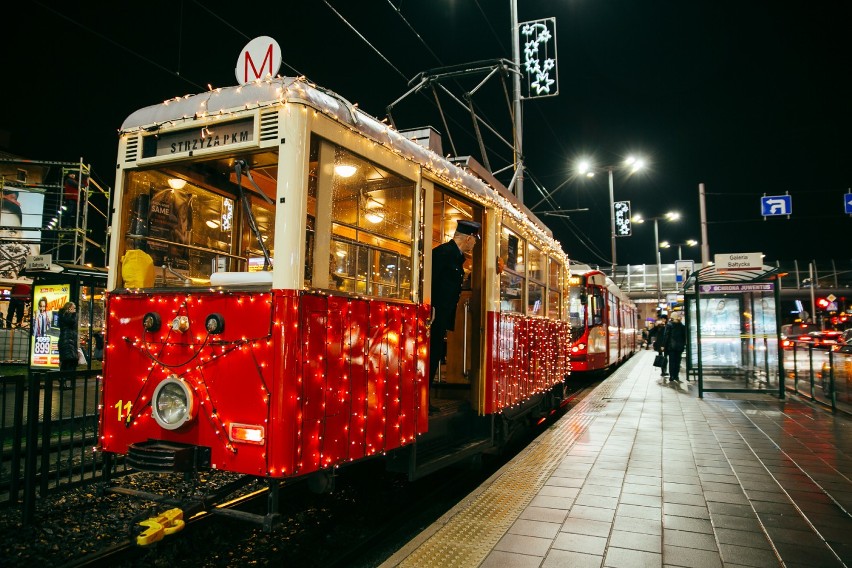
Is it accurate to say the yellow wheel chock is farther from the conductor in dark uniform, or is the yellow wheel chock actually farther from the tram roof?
the tram roof

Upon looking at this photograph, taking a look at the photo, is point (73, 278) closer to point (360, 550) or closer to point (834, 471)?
point (360, 550)

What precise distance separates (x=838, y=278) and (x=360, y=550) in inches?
2004

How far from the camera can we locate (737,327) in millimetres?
12383

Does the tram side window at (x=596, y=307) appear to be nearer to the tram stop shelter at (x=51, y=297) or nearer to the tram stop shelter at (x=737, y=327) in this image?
the tram stop shelter at (x=737, y=327)

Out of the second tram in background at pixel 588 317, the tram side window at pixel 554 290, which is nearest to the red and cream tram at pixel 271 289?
the tram side window at pixel 554 290

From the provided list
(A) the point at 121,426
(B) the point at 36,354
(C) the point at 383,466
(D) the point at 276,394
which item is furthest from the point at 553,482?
(B) the point at 36,354

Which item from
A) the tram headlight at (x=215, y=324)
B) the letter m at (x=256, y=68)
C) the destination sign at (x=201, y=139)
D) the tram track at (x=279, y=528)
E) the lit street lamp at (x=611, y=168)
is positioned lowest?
the tram track at (x=279, y=528)

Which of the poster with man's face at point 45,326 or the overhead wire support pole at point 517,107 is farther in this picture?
the overhead wire support pole at point 517,107

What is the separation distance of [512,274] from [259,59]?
376cm

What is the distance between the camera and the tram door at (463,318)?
6.12 meters

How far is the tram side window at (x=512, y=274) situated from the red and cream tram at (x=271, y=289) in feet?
4.86

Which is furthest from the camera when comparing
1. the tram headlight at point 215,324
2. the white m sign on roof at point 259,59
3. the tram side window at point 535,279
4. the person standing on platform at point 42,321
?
the person standing on platform at point 42,321

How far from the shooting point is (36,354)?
1112 centimetres

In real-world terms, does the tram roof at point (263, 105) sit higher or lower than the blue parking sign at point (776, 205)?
lower
